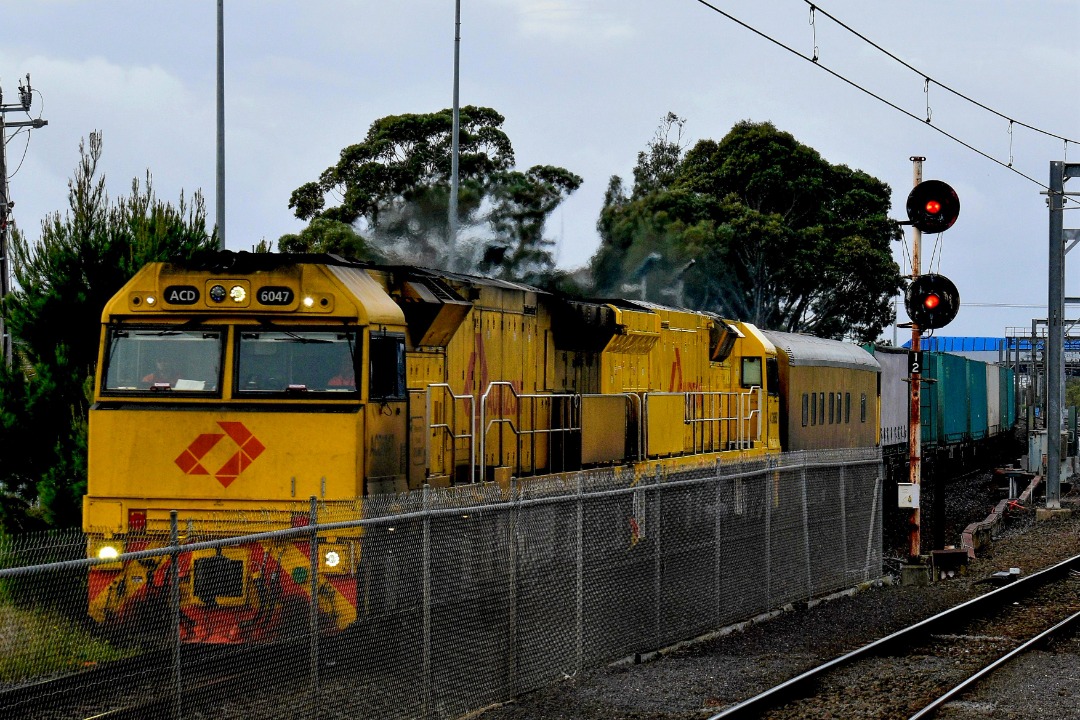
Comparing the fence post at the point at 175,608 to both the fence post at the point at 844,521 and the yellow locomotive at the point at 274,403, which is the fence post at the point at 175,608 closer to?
the yellow locomotive at the point at 274,403

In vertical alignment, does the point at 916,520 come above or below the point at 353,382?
below

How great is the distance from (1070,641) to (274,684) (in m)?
9.49

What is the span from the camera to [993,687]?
1212 cm

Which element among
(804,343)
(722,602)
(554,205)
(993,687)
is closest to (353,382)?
(722,602)

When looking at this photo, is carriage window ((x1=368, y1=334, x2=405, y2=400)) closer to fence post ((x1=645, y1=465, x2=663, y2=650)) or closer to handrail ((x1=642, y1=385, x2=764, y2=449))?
fence post ((x1=645, y1=465, x2=663, y2=650))

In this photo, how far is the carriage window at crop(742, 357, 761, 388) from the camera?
24.5 m

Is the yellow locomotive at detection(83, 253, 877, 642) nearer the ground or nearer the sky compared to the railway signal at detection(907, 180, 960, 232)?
nearer the ground

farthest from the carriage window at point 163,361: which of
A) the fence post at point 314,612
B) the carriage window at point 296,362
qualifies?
the fence post at point 314,612

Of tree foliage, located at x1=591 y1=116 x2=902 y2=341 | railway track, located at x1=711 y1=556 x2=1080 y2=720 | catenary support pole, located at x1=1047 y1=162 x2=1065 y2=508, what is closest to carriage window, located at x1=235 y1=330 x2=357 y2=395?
railway track, located at x1=711 y1=556 x2=1080 y2=720

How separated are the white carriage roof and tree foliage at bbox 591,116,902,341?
1635 centimetres

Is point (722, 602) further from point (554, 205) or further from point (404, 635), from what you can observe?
point (554, 205)

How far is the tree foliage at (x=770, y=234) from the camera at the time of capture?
5103cm

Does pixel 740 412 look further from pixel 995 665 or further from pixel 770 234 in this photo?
pixel 770 234

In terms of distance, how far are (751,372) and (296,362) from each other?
13684mm
